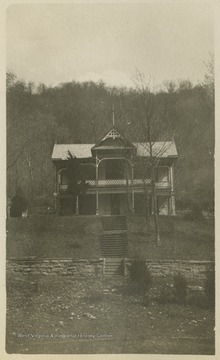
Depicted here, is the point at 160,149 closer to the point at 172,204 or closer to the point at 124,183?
the point at 124,183

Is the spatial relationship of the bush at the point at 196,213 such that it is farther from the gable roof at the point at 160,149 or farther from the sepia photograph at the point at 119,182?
the gable roof at the point at 160,149

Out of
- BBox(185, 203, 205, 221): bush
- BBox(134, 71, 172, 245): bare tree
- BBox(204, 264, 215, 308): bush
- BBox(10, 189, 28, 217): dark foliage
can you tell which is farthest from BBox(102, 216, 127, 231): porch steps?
BBox(204, 264, 215, 308): bush

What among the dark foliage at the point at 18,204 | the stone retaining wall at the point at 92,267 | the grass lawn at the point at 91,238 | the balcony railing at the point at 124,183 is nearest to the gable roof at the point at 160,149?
the balcony railing at the point at 124,183

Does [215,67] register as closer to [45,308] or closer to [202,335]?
[202,335]

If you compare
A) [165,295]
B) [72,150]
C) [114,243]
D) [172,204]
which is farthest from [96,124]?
[165,295]

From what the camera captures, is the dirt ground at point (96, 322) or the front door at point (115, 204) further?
the front door at point (115, 204)

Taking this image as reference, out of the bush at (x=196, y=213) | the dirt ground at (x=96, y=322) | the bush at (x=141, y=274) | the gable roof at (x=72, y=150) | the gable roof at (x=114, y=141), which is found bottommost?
the dirt ground at (x=96, y=322)
